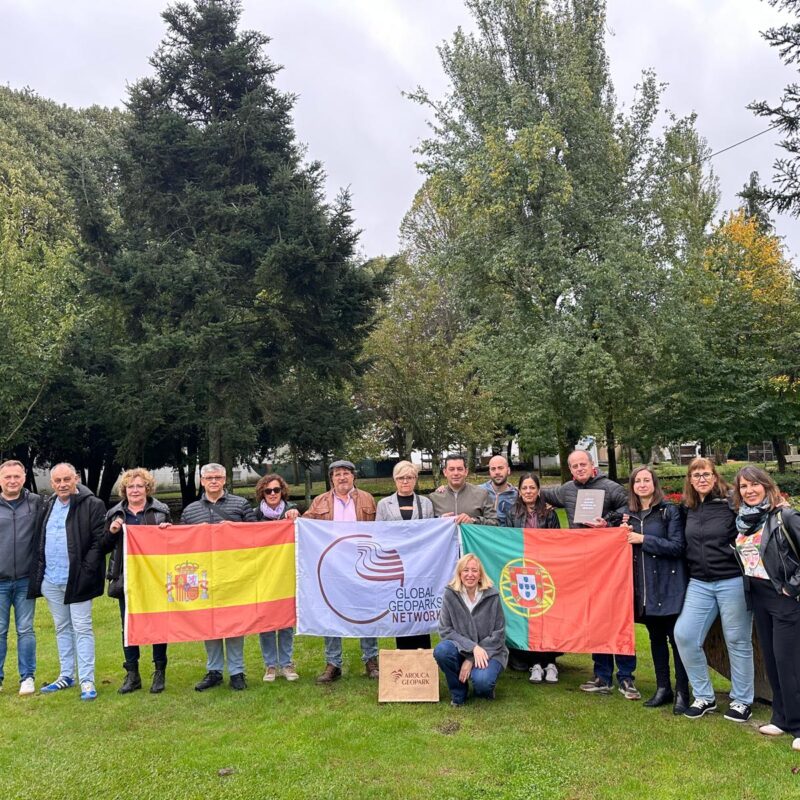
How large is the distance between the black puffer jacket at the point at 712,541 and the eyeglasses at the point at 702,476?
0.60 feet

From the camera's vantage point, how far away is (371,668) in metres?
6.68

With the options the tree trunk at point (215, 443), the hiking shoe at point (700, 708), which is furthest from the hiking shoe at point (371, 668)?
the tree trunk at point (215, 443)

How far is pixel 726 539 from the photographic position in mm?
5141

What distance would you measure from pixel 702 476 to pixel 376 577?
312 centimetres

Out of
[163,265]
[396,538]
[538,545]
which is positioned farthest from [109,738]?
[163,265]

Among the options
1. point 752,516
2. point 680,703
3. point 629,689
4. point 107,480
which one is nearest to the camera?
point 752,516

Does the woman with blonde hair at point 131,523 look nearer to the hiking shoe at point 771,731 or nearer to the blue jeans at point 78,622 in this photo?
the blue jeans at point 78,622

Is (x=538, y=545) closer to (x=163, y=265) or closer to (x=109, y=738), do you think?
(x=109, y=738)

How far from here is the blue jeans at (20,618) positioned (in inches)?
251

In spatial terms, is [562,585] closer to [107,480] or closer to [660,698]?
[660,698]

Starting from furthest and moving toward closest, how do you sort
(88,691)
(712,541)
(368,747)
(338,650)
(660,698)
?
(338,650) → (88,691) → (660,698) → (712,541) → (368,747)

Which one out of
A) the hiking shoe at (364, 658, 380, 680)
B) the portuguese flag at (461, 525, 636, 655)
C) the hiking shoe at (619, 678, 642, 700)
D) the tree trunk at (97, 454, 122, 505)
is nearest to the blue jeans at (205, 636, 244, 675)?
the hiking shoe at (364, 658, 380, 680)

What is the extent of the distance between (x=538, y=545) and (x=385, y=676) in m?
1.81

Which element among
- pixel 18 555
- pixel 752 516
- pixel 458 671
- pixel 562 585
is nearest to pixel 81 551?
pixel 18 555
